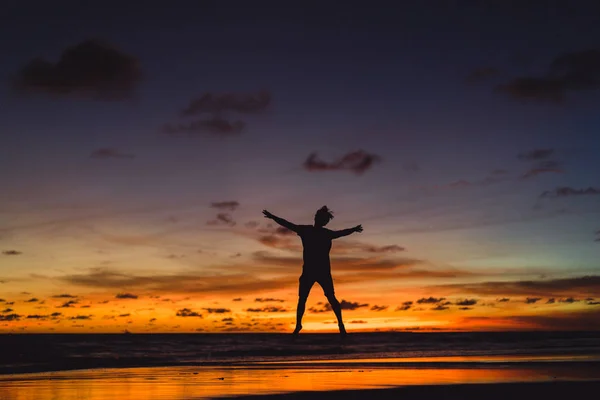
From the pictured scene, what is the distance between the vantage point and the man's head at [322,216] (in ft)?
44.1

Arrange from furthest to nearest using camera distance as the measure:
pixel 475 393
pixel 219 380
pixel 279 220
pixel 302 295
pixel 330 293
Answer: pixel 219 380, pixel 330 293, pixel 302 295, pixel 475 393, pixel 279 220

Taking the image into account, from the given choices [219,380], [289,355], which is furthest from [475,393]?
[289,355]

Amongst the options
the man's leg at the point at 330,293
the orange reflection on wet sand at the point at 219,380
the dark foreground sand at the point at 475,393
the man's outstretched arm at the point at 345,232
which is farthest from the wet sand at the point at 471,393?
the man's outstretched arm at the point at 345,232

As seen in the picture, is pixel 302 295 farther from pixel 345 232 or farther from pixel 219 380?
pixel 219 380

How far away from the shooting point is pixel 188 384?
55.8 ft

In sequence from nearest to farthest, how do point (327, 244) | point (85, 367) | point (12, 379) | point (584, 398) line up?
point (584, 398), point (327, 244), point (12, 379), point (85, 367)

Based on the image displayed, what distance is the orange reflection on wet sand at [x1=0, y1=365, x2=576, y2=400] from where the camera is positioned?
15.0 meters

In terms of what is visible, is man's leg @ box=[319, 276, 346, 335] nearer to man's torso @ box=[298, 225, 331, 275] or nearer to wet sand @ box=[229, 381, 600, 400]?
man's torso @ box=[298, 225, 331, 275]

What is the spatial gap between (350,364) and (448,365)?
3361mm

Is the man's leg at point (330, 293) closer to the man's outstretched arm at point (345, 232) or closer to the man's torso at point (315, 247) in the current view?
the man's torso at point (315, 247)

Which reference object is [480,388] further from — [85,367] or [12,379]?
[85,367]

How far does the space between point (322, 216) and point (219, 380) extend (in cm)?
700

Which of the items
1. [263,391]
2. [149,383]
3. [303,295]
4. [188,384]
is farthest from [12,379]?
[303,295]

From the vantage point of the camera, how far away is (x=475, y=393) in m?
13.6
